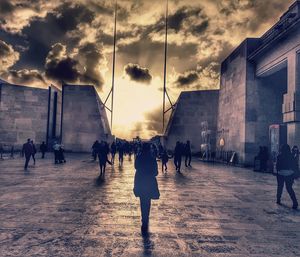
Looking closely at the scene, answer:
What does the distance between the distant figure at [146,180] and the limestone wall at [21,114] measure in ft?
114

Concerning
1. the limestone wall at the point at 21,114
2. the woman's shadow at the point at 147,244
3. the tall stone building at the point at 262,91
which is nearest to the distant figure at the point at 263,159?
the tall stone building at the point at 262,91

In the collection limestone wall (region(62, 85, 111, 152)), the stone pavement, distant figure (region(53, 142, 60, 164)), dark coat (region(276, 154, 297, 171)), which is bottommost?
the stone pavement

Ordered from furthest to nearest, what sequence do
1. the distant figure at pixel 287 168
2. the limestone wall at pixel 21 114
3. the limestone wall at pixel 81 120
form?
the limestone wall at pixel 21 114, the limestone wall at pixel 81 120, the distant figure at pixel 287 168

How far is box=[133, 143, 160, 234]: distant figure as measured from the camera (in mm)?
5941

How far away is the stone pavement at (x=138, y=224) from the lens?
15.1 feet

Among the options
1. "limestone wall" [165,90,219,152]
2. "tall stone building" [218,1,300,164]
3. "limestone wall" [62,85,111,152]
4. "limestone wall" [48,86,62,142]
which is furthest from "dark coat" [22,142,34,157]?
"limestone wall" [48,86,62,142]

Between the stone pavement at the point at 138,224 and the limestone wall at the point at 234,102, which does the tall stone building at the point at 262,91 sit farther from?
the stone pavement at the point at 138,224

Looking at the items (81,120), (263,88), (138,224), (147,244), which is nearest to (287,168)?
(138,224)

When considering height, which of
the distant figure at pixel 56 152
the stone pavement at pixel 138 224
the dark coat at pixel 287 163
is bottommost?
the stone pavement at pixel 138 224

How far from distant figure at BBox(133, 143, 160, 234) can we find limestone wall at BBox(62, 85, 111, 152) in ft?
98.7

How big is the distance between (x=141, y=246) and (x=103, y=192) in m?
5.11

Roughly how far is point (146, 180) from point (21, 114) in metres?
35.5

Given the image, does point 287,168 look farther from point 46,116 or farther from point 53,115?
point 53,115

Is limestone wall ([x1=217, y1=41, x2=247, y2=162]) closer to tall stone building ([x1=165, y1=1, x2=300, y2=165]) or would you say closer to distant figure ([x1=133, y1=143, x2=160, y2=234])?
tall stone building ([x1=165, y1=1, x2=300, y2=165])
